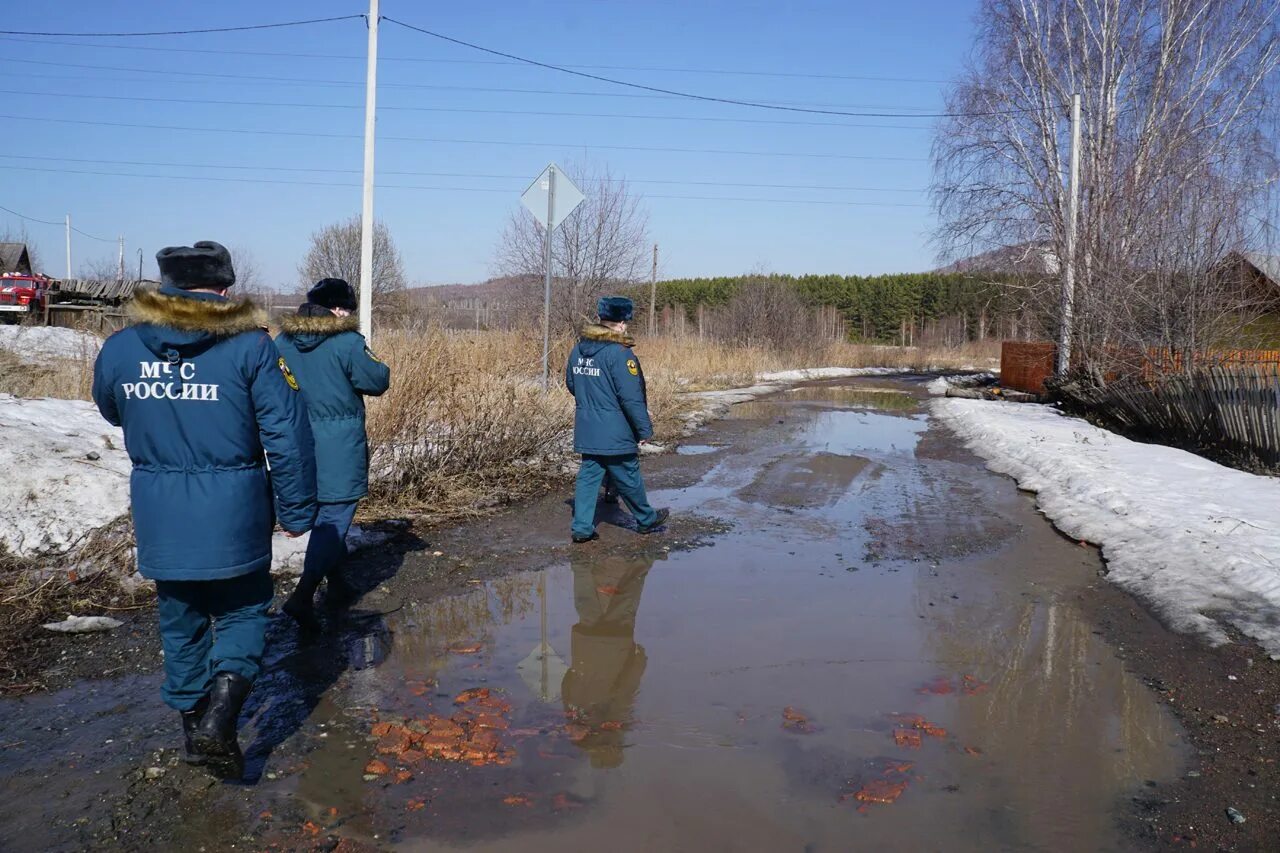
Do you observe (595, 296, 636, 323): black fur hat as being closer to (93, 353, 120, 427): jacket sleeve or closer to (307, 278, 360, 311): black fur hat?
(307, 278, 360, 311): black fur hat

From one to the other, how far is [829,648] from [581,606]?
1.51 meters

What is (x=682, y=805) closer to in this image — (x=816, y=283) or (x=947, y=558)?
(x=947, y=558)

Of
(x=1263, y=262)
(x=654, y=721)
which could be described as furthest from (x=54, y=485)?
(x=1263, y=262)

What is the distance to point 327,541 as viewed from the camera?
5312mm

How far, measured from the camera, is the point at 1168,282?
15070 millimetres

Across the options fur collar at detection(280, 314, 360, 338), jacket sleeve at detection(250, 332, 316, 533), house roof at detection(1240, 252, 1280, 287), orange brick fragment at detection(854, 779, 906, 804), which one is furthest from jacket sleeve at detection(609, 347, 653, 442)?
house roof at detection(1240, 252, 1280, 287)

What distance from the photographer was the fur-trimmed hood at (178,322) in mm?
3410

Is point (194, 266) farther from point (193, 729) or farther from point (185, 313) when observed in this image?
point (193, 729)

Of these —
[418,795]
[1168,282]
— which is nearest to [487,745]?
[418,795]

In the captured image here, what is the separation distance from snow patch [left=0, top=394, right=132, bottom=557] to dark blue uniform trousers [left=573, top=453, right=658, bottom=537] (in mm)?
2967

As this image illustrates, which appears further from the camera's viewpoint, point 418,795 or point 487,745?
point 487,745

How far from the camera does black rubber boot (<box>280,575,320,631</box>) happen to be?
510cm

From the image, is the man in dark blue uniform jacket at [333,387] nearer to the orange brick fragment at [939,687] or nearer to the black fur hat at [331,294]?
the black fur hat at [331,294]

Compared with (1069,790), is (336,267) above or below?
above
